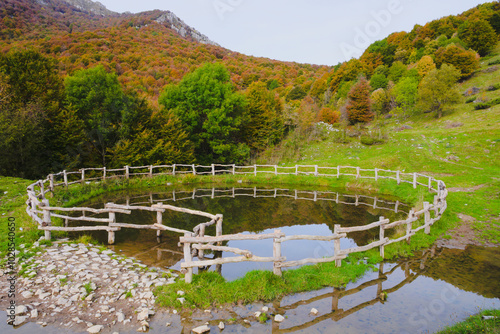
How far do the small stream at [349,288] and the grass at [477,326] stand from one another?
374 mm

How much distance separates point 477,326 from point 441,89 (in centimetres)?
3664

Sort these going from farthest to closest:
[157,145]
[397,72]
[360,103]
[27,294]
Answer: [397,72]
[360,103]
[157,145]
[27,294]

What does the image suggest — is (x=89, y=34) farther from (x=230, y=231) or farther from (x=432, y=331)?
(x=432, y=331)

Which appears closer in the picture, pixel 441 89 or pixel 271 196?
pixel 271 196

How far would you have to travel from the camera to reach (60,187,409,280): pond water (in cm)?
1030

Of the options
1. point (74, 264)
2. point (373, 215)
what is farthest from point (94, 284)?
point (373, 215)

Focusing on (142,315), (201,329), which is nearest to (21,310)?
(142,315)

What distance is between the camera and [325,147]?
36.0m

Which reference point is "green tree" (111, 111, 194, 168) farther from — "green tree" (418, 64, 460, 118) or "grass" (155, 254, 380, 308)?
"green tree" (418, 64, 460, 118)

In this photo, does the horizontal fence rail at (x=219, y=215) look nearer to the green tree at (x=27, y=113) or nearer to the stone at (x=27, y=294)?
the green tree at (x=27, y=113)

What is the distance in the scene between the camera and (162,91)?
32969mm

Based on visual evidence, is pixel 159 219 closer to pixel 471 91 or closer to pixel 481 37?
pixel 471 91

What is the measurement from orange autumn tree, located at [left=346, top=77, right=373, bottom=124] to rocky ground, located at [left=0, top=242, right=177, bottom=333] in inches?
1413

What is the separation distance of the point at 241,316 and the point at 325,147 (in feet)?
104
